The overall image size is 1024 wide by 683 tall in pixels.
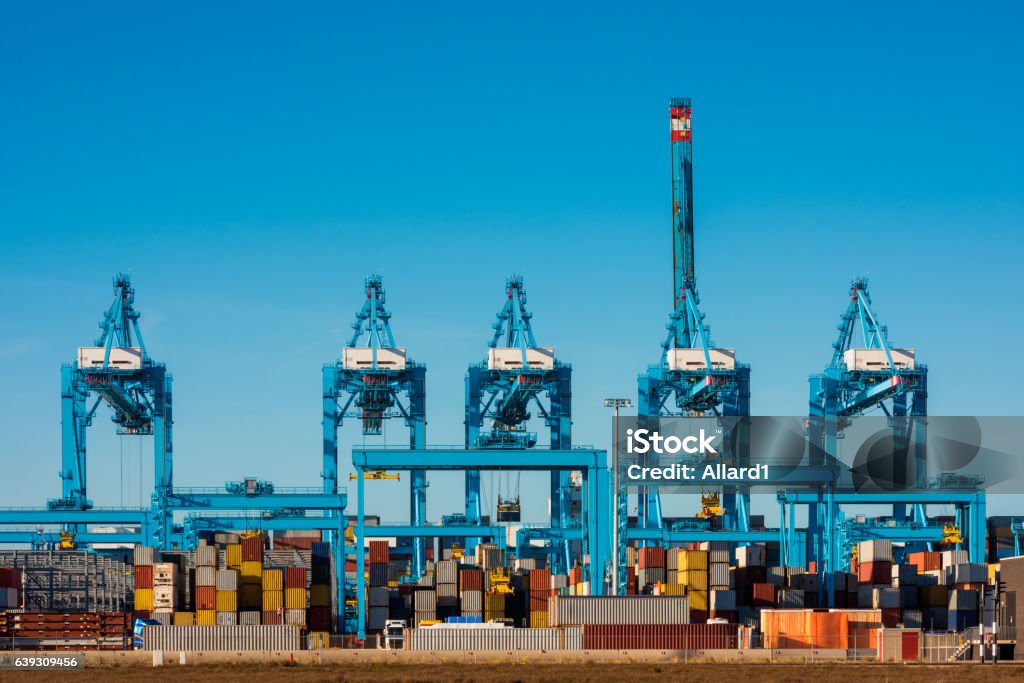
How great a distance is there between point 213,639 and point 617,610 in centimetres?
1592

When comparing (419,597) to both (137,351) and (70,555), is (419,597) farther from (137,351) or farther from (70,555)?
(137,351)

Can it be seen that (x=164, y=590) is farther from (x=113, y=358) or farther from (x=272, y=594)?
(x=113, y=358)

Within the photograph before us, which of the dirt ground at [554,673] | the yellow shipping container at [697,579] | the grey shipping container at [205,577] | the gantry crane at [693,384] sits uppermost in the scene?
the gantry crane at [693,384]

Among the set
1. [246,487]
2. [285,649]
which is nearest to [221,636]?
[285,649]

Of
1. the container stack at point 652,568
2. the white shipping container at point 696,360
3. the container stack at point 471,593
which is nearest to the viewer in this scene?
the container stack at point 471,593

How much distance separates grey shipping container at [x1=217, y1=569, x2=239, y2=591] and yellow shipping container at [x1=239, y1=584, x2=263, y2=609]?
828 millimetres

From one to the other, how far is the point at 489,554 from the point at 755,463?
16217mm

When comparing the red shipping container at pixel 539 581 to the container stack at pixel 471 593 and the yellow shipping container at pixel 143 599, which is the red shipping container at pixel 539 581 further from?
the yellow shipping container at pixel 143 599

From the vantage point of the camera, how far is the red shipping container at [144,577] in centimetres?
7756

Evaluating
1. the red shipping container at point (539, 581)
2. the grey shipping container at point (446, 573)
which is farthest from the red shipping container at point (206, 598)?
the red shipping container at point (539, 581)

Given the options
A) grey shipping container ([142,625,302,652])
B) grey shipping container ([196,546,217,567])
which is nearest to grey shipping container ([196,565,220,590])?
grey shipping container ([196,546,217,567])

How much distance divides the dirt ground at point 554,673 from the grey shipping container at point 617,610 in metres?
6.41

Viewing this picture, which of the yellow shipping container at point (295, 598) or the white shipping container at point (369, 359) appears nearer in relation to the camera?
the yellow shipping container at point (295, 598)

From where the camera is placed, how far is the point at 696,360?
10456 cm
